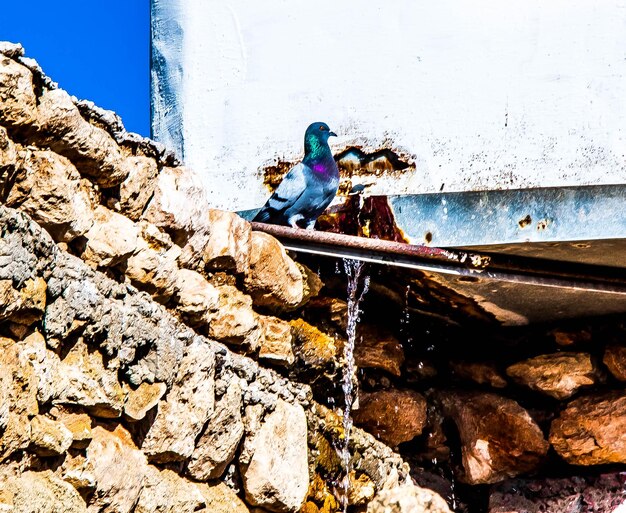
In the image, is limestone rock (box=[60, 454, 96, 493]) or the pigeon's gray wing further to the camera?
the pigeon's gray wing

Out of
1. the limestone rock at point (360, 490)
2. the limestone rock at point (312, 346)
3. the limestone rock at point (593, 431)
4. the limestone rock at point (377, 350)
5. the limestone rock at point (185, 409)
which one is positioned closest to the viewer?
the limestone rock at point (185, 409)

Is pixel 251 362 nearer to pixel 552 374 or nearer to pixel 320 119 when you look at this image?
pixel 320 119

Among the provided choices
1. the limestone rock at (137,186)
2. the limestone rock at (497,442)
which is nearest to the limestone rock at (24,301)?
the limestone rock at (137,186)

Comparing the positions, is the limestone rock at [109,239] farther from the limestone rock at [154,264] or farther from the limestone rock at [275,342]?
the limestone rock at [275,342]

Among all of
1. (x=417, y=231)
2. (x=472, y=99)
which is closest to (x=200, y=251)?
(x=417, y=231)

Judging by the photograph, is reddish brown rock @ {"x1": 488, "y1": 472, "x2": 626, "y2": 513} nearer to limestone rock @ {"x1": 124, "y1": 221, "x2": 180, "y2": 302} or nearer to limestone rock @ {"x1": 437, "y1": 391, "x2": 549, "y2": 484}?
limestone rock @ {"x1": 437, "y1": 391, "x2": 549, "y2": 484}

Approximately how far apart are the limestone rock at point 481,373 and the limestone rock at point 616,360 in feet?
1.94

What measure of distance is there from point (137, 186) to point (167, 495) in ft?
3.11

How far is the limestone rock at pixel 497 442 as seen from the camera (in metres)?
5.51

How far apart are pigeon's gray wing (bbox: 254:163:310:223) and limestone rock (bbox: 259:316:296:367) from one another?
0.73 meters

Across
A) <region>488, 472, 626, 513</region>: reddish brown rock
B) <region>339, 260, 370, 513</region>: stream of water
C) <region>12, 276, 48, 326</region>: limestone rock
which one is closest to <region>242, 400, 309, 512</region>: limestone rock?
<region>339, 260, 370, 513</region>: stream of water

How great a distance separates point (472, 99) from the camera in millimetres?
4742

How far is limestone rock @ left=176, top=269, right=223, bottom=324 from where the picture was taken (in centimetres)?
326

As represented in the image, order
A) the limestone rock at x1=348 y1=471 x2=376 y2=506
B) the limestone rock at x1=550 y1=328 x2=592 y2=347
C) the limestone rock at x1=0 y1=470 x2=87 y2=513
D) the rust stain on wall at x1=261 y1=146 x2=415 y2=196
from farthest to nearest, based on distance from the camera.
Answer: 1. the limestone rock at x1=550 y1=328 x2=592 y2=347
2. the rust stain on wall at x1=261 y1=146 x2=415 y2=196
3. the limestone rock at x1=348 y1=471 x2=376 y2=506
4. the limestone rock at x1=0 y1=470 x2=87 y2=513
